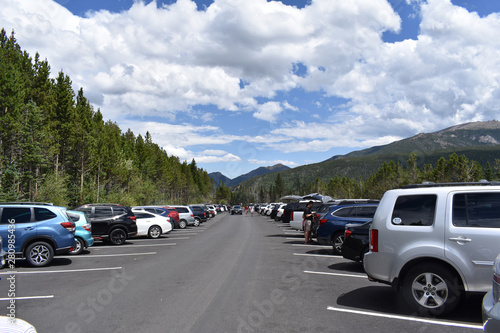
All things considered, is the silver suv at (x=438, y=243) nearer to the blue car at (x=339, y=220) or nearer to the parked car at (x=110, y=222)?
the blue car at (x=339, y=220)

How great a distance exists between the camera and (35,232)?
33.3 ft

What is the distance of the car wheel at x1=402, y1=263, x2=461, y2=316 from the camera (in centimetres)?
559

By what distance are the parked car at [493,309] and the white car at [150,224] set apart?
57.8ft

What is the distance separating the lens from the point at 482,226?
555 centimetres

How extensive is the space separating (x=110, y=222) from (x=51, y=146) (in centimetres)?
1781

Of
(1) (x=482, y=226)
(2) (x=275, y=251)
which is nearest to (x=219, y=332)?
(1) (x=482, y=226)

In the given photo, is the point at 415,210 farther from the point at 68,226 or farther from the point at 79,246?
the point at 79,246

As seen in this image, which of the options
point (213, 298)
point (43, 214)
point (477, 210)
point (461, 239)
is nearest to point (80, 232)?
point (43, 214)

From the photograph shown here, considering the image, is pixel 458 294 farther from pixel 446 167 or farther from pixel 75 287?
pixel 446 167

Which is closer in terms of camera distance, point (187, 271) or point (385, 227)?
point (385, 227)

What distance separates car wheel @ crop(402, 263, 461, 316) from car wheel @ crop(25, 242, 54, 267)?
9106 mm

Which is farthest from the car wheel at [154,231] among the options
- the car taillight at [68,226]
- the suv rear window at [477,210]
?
the suv rear window at [477,210]

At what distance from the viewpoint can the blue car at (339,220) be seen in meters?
12.5

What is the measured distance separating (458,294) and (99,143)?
42.7 meters
